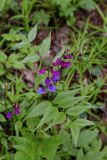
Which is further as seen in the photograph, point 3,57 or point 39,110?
point 3,57

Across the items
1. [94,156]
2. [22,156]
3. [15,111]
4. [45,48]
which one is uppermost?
[45,48]

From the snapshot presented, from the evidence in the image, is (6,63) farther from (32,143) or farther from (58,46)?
(32,143)

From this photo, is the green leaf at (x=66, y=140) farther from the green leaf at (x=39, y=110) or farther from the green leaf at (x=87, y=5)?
the green leaf at (x=87, y=5)

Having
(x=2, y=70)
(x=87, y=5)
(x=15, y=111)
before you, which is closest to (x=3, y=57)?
(x=2, y=70)

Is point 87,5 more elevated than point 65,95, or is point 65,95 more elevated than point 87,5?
point 87,5

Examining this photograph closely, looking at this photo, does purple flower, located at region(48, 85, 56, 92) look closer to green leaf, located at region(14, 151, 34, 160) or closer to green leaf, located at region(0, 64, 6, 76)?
green leaf, located at region(14, 151, 34, 160)

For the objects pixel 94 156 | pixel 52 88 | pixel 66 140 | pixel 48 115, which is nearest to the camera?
pixel 48 115

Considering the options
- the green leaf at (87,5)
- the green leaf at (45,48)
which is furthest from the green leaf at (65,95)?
the green leaf at (87,5)

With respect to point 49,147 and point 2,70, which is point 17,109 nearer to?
point 49,147

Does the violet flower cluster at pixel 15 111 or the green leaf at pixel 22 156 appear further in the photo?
the violet flower cluster at pixel 15 111

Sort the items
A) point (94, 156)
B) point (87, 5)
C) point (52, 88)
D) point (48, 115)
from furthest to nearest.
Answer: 1. point (87, 5)
2. point (94, 156)
3. point (52, 88)
4. point (48, 115)

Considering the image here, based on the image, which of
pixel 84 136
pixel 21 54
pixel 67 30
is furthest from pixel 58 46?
pixel 84 136
